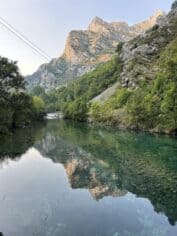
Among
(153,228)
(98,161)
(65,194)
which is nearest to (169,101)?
(98,161)

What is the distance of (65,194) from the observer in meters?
33.5

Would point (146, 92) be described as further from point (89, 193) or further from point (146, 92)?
point (89, 193)

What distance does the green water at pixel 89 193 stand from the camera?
77.5ft

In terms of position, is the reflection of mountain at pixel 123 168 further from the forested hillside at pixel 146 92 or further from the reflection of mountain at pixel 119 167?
the forested hillside at pixel 146 92

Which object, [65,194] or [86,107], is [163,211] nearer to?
[65,194]

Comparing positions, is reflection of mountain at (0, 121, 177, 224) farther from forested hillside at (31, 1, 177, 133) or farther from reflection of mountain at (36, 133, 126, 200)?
forested hillside at (31, 1, 177, 133)

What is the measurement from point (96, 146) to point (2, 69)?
4138 cm

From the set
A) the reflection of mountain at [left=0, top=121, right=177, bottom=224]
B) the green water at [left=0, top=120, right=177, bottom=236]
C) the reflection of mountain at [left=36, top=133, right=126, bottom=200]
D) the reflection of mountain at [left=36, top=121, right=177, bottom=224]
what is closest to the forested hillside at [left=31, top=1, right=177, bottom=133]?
the reflection of mountain at [left=0, top=121, right=177, bottom=224]

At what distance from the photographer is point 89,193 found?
33469 mm

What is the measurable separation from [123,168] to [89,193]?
500 inches

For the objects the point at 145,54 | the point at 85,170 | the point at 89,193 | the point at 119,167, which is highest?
the point at 145,54

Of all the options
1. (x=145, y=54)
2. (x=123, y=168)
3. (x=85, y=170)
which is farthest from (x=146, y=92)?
(x=85, y=170)

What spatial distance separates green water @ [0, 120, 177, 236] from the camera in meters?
23.6

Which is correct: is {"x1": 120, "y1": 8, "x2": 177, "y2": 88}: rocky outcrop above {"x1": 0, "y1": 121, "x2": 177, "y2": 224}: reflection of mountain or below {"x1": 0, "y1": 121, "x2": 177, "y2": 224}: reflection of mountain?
above
